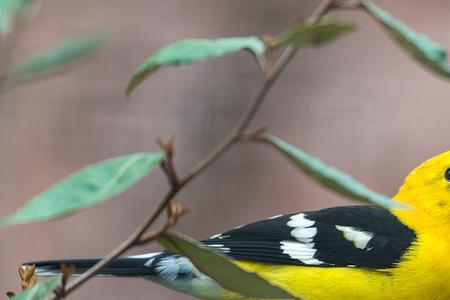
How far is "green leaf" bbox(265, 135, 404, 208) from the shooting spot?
124 cm

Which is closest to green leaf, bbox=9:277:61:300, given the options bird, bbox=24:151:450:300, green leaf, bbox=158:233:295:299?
green leaf, bbox=158:233:295:299

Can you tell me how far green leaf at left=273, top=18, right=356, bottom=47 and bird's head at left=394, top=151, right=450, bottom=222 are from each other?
67.8 inches

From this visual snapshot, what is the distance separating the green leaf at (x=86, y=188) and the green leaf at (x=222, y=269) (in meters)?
0.14

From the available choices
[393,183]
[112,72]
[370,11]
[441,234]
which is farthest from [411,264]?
[112,72]

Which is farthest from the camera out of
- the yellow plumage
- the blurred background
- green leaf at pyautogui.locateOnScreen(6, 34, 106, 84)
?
the blurred background

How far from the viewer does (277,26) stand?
532 cm

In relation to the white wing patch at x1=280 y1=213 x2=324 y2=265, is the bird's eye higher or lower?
higher

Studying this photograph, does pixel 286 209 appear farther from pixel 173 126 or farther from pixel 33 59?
pixel 33 59

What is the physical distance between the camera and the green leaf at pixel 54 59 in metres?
1.28

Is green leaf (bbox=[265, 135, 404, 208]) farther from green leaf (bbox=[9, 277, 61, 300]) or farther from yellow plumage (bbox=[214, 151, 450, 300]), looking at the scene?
yellow plumage (bbox=[214, 151, 450, 300])

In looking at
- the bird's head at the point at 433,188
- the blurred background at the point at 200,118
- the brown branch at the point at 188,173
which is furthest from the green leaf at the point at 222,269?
the blurred background at the point at 200,118

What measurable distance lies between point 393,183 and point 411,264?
2.27 meters

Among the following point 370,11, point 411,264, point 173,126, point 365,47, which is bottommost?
point 411,264

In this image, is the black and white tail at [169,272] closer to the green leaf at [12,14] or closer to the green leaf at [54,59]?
the green leaf at [54,59]
